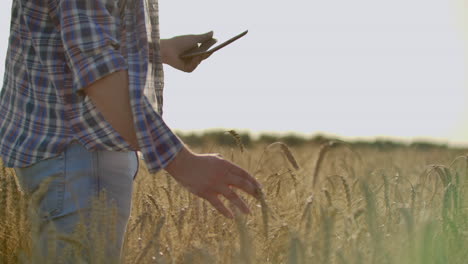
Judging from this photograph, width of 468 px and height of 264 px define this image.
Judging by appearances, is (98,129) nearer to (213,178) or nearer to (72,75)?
(72,75)

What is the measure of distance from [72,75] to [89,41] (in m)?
0.28

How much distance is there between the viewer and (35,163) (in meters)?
1.71

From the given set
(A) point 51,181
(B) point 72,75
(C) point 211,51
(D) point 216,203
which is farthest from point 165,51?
(D) point 216,203

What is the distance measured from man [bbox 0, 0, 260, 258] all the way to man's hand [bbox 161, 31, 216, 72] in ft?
0.63

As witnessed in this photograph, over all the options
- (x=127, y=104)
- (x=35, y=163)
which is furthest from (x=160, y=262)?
(x=35, y=163)

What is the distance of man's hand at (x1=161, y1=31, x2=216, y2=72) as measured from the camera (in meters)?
2.09

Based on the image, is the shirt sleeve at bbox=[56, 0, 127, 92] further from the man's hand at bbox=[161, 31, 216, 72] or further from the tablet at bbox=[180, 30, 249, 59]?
the man's hand at bbox=[161, 31, 216, 72]

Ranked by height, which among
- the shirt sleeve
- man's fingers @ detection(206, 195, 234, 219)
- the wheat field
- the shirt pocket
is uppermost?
the shirt sleeve

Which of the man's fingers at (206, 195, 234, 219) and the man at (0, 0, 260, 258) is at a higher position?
the man at (0, 0, 260, 258)

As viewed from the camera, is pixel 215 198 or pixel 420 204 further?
pixel 420 204

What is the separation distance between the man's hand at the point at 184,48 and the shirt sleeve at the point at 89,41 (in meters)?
0.61

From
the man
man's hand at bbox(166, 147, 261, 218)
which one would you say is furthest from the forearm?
man's hand at bbox(166, 147, 261, 218)

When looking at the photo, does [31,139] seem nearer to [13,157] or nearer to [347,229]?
[13,157]

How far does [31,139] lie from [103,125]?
8.3 inches
